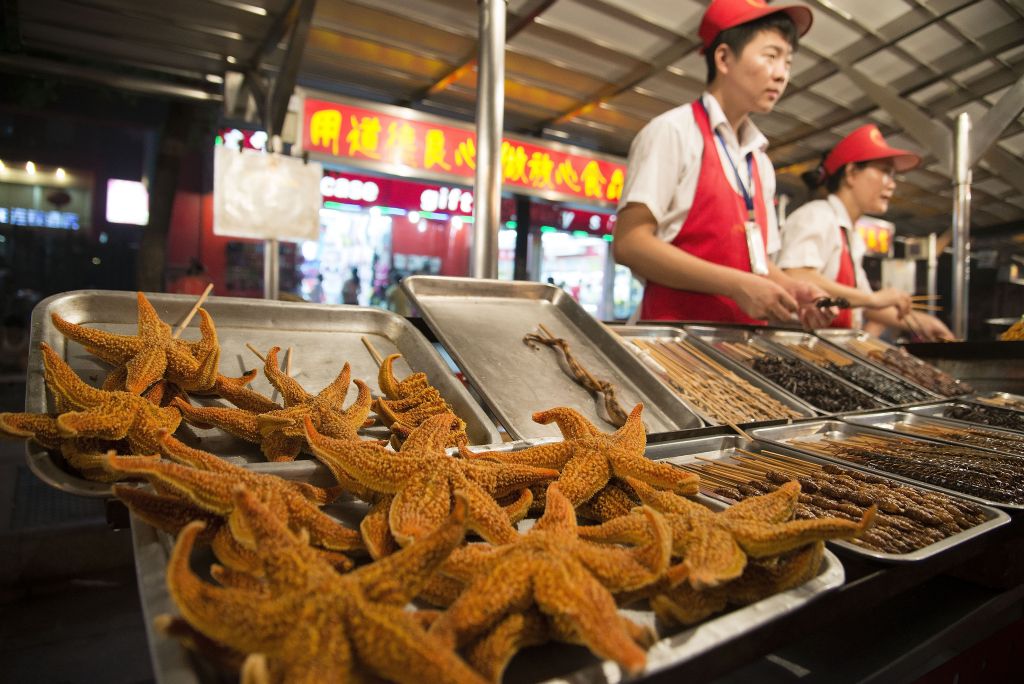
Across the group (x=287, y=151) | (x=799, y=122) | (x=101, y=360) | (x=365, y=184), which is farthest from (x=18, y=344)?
(x=799, y=122)

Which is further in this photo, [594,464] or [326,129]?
[326,129]

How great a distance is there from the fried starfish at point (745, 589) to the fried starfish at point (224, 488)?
47 cm

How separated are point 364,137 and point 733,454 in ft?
16.9

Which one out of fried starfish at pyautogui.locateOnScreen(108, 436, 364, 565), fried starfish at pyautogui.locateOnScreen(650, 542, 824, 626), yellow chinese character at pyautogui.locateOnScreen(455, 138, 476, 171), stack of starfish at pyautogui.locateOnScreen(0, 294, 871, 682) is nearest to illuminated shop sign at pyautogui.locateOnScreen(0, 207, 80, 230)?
yellow chinese character at pyautogui.locateOnScreen(455, 138, 476, 171)

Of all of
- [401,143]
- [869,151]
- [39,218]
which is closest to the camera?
[869,151]

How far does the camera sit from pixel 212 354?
57.3 inches

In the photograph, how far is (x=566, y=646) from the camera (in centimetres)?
80

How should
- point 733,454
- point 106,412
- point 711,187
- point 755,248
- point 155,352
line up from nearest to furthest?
point 106,412 < point 155,352 < point 733,454 < point 711,187 < point 755,248

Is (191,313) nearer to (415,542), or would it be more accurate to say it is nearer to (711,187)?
(415,542)

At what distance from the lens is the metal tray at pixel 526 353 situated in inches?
74.9

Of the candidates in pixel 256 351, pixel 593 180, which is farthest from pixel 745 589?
pixel 593 180

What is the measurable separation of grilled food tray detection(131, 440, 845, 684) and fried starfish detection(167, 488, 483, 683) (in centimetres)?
5

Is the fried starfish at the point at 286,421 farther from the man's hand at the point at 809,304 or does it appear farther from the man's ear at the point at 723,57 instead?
the man's ear at the point at 723,57

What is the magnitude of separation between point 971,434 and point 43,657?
412 centimetres
